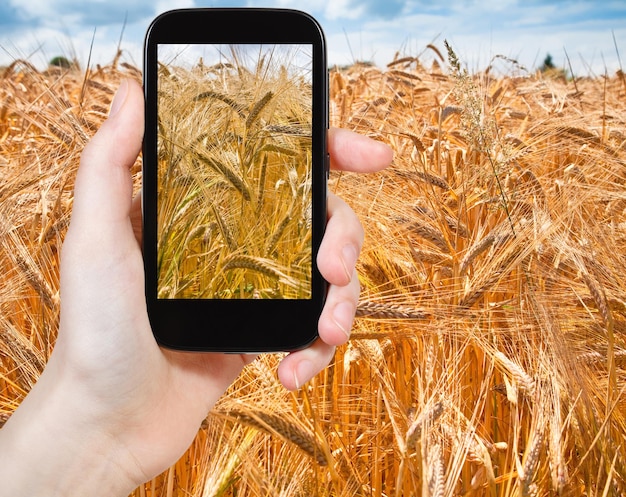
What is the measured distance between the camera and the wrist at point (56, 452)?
87cm

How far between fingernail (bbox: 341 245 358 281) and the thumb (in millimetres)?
305

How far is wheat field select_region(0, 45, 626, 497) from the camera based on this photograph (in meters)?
0.98

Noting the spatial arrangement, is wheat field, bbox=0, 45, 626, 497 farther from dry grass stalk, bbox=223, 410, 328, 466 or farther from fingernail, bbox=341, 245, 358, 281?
fingernail, bbox=341, 245, 358, 281

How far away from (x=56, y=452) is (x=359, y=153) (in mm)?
583

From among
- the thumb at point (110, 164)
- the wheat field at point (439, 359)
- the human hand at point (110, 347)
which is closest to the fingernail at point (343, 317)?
the human hand at point (110, 347)

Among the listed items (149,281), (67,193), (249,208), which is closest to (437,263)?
(249,208)

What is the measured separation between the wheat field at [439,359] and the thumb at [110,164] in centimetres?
31

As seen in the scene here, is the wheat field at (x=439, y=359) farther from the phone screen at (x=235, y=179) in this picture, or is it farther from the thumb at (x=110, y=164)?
the thumb at (x=110, y=164)

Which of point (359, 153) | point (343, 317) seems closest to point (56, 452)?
point (343, 317)

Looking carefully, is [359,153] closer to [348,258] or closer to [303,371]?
[348,258]

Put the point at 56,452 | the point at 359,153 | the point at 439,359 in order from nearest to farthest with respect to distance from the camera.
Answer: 1. the point at 56,452
2. the point at 359,153
3. the point at 439,359

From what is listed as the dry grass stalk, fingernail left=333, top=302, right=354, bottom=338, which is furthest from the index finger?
the dry grass stalk

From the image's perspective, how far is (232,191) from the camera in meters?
0.98

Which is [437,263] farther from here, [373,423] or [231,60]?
[231,60]
